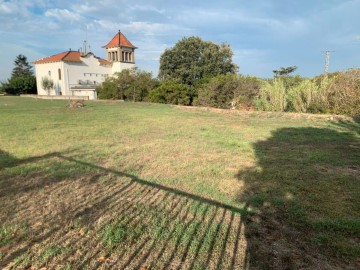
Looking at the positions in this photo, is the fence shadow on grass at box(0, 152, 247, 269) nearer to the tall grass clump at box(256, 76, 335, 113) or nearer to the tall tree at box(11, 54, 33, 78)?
the tall grass clump at box(256, 76, 335, 113)

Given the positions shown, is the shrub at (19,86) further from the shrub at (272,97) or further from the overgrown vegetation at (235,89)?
the shrub at (272,97)

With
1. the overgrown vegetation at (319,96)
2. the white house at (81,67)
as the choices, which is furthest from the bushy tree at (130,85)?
the overgrown vegetation at (319,96)

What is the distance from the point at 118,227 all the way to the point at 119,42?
197ft

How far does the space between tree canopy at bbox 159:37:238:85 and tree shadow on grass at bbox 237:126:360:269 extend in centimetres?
4010

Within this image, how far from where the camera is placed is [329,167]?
222 inches

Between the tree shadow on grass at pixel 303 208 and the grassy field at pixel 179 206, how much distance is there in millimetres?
15

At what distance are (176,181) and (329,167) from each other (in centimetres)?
318

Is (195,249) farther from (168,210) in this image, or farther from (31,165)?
(31,165)

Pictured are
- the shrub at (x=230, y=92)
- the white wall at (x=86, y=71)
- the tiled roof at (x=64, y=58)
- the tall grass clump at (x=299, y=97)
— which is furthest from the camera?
the white wall at (x=86, y=71)

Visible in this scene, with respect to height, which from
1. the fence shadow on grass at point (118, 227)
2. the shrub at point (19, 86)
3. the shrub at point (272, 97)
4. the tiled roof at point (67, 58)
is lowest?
the fence shadow on grass at point (118, 227)

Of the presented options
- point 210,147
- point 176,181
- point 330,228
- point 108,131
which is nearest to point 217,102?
point 108,131

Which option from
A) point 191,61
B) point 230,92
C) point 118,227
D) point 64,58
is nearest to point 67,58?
point 64,58

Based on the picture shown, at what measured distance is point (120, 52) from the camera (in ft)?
191

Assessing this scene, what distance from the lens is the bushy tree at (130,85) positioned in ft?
110
